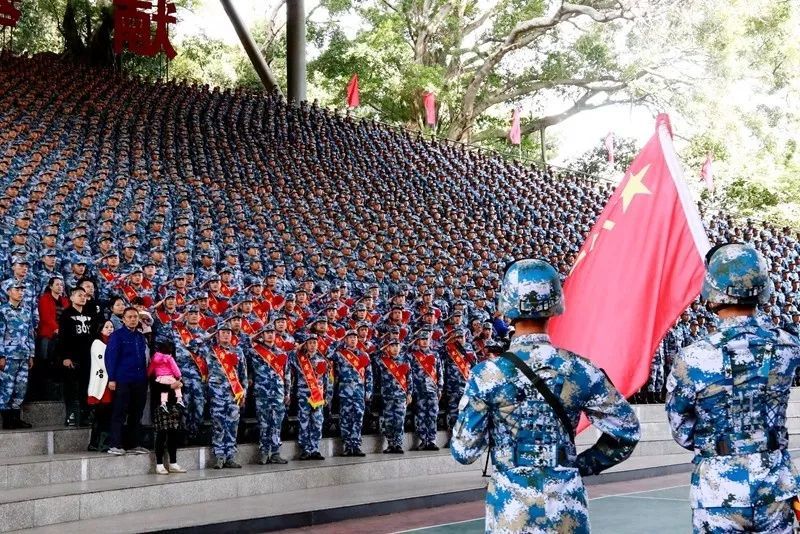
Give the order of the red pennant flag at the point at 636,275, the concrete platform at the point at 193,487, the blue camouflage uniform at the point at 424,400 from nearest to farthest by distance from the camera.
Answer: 1. the red pennant flag at the point at 636,275
2. the concrete platform at the point at 193,487
3. the blue camouflage uniform at the point at 424,400

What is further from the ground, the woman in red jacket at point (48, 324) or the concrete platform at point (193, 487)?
the woman in red jacket at point (48, 324)

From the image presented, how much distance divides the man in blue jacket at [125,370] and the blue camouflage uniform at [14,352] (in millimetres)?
807

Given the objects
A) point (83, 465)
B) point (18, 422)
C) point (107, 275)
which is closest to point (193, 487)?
point (83, 465)

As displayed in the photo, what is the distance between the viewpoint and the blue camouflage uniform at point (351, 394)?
12219mm

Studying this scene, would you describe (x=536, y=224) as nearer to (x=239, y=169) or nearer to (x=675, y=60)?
(x=239, y=169)

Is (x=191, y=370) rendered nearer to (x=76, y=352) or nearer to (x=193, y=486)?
(x=76, y=352)

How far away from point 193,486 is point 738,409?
6.61 meters

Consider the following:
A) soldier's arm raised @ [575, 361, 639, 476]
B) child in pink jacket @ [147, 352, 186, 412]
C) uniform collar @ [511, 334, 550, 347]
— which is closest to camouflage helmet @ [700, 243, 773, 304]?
soldier's arm raised @ [575, 361, 639, 476]

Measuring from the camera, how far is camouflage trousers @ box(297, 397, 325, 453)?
1165 centimetres

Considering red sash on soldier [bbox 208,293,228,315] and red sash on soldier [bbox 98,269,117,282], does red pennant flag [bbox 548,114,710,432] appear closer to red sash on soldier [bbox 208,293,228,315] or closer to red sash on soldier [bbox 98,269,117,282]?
red sash on soldier [bbox 208,293,228,315]

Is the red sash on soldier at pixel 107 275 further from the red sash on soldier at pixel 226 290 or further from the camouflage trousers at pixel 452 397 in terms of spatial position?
the camouflage trousers at pixel 452 397

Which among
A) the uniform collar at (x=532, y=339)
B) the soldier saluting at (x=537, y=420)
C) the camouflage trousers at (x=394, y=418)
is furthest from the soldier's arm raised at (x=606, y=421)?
the camouflage trousers at (x=394, y=418)

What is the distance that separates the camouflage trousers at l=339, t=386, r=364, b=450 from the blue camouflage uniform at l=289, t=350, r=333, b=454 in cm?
44

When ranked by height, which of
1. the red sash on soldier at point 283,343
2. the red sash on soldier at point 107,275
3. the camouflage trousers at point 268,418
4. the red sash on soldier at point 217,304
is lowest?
the camouflage trousers at point 268,418
